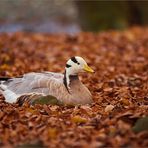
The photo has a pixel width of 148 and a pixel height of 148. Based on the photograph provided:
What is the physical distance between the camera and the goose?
8.63 metres

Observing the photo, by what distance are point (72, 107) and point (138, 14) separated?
42.7ft

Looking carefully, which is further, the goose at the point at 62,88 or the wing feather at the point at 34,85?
the wing feather at the point at 34,85

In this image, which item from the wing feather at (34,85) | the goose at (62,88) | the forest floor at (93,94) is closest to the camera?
the forest floor at (93,94)

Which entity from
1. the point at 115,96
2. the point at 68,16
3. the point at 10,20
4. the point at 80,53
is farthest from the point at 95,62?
the point at 68,16

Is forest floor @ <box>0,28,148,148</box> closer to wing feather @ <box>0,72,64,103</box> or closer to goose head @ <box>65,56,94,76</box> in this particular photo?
wing feather @ <box>0,72,64,103</box>

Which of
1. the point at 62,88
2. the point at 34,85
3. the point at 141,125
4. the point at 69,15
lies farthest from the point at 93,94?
the point at 69,15

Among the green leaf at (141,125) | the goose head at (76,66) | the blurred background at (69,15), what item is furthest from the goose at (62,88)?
the blurred background at (69,15)

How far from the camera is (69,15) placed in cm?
3102

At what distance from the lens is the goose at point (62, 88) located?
28.3ft

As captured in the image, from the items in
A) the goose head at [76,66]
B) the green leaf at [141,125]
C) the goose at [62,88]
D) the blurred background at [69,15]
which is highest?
the blurred background at [69,15]

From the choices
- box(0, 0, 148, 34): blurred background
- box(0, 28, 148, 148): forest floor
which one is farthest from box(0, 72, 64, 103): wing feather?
box(0, 0, 148, 34): blurred background

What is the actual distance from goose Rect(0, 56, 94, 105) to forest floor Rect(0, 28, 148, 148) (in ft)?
0.52

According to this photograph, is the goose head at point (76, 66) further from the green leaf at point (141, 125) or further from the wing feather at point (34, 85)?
the green leaf at point (141, 125)

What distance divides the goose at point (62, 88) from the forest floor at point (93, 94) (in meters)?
0.16
